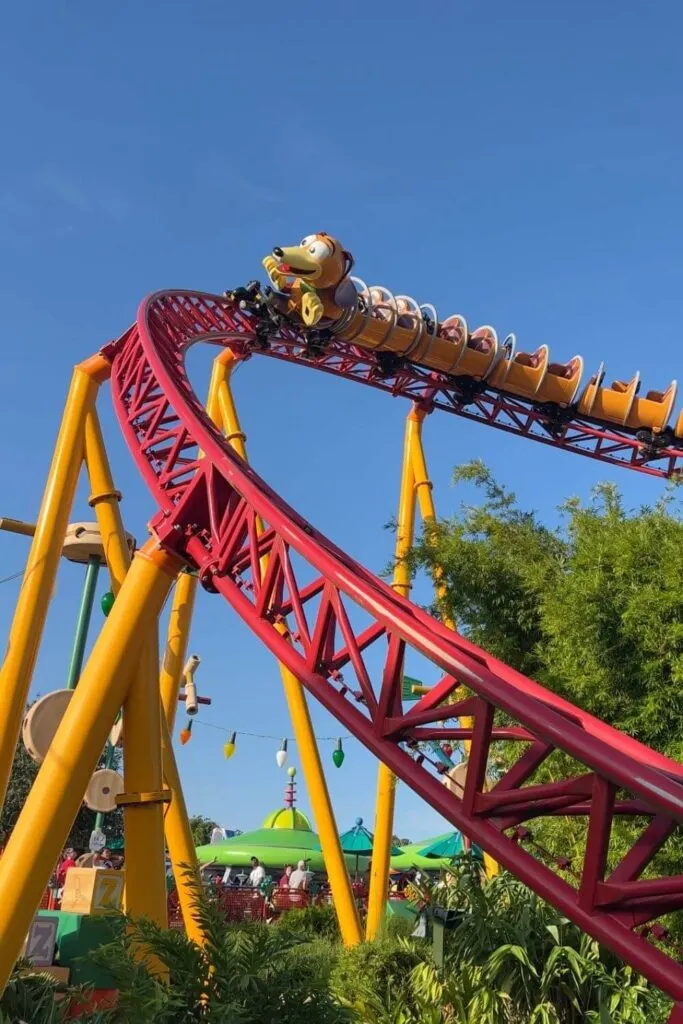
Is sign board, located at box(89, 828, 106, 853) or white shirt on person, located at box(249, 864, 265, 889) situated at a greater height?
sign board, located at box(89, 828, 106, 853)

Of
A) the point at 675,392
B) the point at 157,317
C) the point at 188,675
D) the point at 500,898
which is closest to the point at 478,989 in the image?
the point at 500,898

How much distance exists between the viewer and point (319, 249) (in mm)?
10445

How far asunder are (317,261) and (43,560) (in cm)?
490

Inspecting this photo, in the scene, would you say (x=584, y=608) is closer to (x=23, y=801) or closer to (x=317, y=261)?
(x=317, y=261)

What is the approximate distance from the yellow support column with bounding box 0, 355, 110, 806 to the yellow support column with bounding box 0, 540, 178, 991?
1.59 metres

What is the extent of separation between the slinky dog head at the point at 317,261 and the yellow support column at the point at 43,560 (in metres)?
2.90

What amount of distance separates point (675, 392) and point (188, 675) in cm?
967

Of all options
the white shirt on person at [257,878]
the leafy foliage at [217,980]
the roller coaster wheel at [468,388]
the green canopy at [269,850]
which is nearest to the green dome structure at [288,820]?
the green canopy at [269,850]

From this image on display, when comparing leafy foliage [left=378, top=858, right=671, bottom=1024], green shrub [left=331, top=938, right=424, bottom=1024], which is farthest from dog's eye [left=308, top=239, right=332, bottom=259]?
green shrub [left=331, top=938, right=424, bottom=1024]

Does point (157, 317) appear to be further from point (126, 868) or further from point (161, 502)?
point (126, 868)

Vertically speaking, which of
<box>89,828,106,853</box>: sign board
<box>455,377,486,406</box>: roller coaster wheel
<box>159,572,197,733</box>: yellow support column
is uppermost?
<box>455,377,486,406</box>: roller coaster wheel

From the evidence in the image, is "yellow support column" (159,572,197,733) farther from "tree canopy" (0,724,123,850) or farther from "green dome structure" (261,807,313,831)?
"tree canopy" (0,724,123,850)

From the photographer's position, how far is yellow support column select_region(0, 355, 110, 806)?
7.07 metres

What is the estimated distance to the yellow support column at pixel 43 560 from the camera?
707 cm
